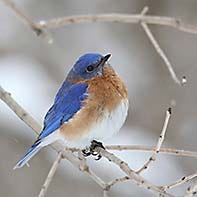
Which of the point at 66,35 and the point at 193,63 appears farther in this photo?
the point at 66,35

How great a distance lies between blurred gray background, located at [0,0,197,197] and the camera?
5.25 metres

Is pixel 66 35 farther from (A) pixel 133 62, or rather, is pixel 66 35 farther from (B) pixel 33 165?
(B) pixel 33 165

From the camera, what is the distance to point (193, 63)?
593 centimetres

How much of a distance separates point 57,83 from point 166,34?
1.24m

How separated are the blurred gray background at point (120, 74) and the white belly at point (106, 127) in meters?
2.53

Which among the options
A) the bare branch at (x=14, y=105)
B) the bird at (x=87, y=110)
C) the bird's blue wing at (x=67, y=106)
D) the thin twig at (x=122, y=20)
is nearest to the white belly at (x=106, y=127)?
the bird at (x=87, y=110)

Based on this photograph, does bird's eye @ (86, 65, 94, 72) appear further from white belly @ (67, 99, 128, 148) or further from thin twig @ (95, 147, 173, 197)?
thin twig @ (95, 147, 173, 197)

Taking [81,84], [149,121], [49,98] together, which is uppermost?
[149,121]

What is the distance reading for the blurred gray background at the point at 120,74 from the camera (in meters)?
5.25

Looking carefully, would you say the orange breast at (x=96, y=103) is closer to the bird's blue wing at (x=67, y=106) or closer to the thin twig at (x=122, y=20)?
the bird's blue wing at (x=67, y=106)

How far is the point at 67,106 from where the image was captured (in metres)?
2.70

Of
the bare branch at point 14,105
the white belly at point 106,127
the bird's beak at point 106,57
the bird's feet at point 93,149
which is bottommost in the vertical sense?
the bare branch at point 14,105

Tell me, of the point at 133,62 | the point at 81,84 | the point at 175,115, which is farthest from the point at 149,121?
the point at 81,84

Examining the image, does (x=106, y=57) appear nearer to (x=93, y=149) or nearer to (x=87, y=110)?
(x=87, y=110)
